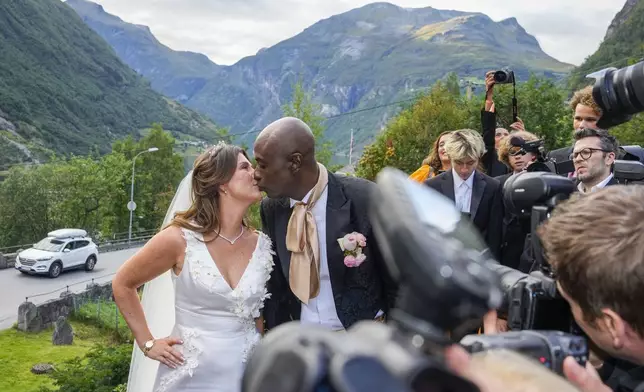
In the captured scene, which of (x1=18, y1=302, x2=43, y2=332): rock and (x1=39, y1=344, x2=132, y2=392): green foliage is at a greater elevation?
(x1=39, y1=344, x2=132, y2=392): green foliage

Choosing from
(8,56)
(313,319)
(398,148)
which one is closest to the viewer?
(313,319)

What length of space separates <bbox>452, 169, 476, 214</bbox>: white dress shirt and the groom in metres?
1.31

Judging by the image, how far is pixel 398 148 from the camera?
33281mm

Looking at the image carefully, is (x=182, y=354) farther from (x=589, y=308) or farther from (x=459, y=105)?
(x=459, y=105)

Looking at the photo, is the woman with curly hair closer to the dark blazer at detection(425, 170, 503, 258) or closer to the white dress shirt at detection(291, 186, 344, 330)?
the dark blazer at detection(425, 170, 503, 258)

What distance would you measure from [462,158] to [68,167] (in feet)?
193

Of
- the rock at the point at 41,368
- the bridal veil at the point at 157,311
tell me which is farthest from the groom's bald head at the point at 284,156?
the rock at the point at 41,368

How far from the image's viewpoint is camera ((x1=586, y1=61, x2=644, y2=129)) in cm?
246

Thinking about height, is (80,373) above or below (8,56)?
below

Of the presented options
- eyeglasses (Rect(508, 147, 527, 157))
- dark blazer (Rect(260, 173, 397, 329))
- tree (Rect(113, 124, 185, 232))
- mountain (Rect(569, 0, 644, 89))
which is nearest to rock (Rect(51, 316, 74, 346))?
eyeglasses (Rect(508, 147, 527, 157))

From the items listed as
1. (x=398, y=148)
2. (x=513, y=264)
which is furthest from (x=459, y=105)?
(x=513, y=264)

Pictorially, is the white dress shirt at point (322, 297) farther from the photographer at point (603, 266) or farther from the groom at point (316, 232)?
the photographer at point (603, 266)

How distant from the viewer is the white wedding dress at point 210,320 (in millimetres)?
3572

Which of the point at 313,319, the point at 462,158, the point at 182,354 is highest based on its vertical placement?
the point at 462,158
